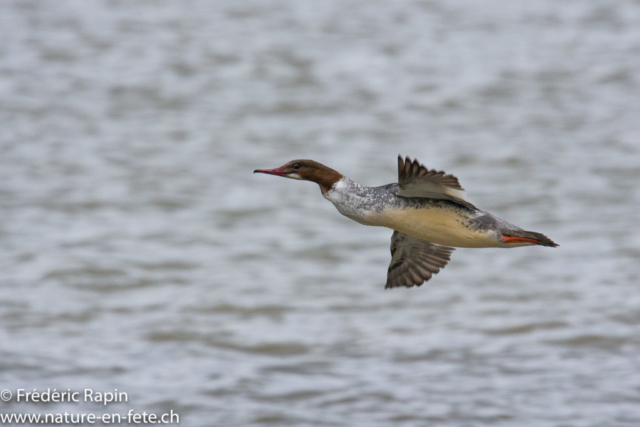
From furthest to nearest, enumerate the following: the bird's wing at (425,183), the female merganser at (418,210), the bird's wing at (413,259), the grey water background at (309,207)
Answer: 1. the grey water background at (309,207)
2. the bird's wing at (413,259)
3. the female merganser at (418,210)
4. the bird's wing at (425,183)

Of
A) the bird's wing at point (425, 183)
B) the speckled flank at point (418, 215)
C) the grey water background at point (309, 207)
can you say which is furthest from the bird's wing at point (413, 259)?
the grey water background at point (309, 207)

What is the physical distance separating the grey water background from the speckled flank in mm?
6787

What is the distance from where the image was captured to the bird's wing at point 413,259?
A: 7.29 meters

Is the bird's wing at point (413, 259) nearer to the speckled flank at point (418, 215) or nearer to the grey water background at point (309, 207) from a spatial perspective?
the speckled flank at point (418, 215)

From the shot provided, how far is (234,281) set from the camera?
722 inches

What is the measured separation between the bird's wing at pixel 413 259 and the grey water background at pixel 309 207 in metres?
5.67

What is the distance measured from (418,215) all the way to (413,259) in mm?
1203

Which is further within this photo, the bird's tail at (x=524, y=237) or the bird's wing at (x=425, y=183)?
the bird's tail at (x=524, y=237)

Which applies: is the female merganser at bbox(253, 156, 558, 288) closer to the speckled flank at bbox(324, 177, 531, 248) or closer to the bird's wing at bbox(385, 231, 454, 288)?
the speckled flank at bbox(324, 177, 531, 248)

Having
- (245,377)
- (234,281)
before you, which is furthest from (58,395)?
(234,281)

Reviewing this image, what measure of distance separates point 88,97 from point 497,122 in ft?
36.4

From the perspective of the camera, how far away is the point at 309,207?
22141mm

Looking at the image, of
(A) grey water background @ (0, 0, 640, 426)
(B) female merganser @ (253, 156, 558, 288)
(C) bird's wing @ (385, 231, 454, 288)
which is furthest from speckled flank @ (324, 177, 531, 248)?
(A) grey water background @ (0, 0, 640, 426)

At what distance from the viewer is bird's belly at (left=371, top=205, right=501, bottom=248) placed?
6176 mm
